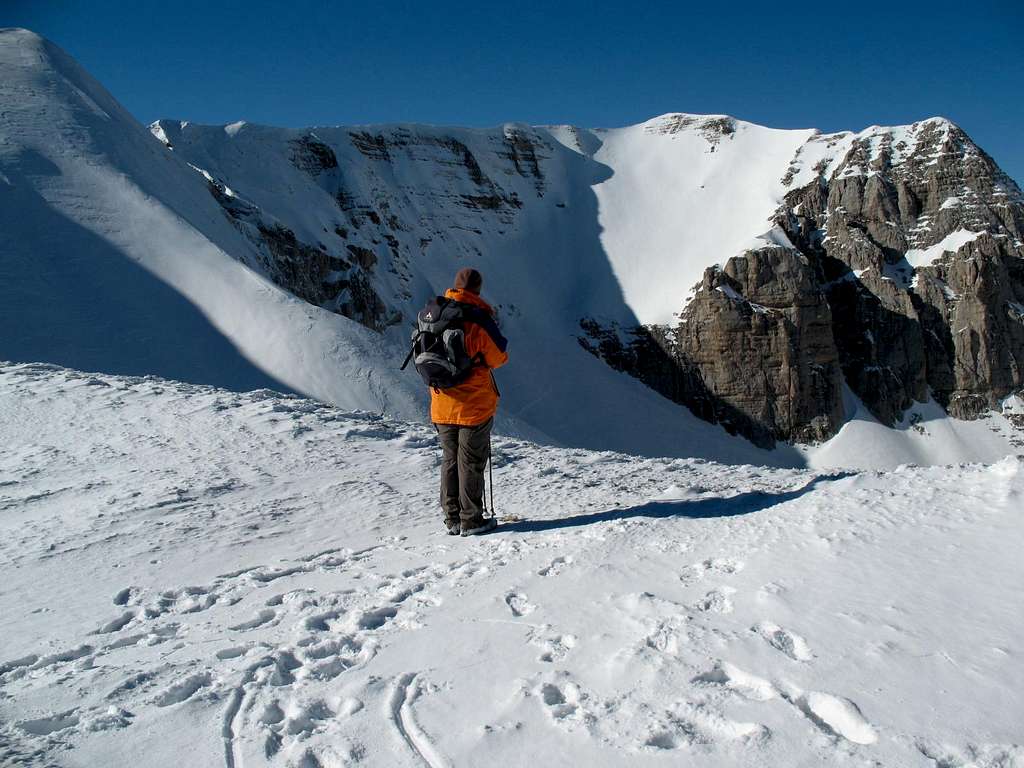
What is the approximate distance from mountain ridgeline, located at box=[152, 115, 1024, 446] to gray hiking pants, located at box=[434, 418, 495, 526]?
116 ft

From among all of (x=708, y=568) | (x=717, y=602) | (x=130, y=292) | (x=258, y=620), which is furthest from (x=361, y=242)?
(x=717, y=602)

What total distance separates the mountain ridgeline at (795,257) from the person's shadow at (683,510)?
35.6 m

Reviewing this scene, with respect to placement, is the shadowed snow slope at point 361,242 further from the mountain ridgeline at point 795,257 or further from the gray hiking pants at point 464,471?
the gray hiking pants at point 464,471

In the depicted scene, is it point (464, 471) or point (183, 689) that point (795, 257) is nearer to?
point (464, 471)

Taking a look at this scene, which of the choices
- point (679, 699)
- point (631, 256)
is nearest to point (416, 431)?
point (679, 699)

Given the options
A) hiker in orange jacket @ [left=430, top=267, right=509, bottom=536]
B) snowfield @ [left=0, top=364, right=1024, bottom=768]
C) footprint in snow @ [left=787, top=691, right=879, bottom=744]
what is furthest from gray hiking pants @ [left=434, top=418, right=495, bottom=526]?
footprint in snow @ [left=787, top=691, right=879, bottom=744]

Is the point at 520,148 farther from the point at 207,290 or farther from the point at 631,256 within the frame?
the point at 207,290

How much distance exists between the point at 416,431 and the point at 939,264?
201ft

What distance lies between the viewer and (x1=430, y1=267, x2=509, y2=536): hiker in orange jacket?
480 centimetres

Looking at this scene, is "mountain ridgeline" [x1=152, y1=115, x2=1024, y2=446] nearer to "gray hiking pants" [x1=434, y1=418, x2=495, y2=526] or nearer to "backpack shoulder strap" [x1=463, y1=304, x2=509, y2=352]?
"gray hiking pants" [x1=434, y1=418, x2=495, y2=526]

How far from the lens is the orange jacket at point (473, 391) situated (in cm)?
481

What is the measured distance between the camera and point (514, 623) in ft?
10.6

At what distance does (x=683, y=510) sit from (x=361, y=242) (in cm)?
4293

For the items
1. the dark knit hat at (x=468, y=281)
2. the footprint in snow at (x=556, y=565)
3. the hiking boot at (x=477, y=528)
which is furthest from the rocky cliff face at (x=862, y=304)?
the footprint in snow at (x=556, y=565)
